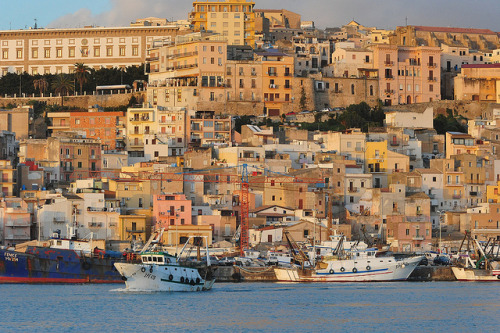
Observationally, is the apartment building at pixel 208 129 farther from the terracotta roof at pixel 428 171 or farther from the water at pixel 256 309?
the water at pixel 256 309

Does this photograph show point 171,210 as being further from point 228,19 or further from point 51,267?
point 228,19

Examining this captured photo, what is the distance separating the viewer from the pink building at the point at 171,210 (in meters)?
88.5

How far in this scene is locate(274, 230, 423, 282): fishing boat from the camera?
80.9 m

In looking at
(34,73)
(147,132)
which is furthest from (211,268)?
(34,73)

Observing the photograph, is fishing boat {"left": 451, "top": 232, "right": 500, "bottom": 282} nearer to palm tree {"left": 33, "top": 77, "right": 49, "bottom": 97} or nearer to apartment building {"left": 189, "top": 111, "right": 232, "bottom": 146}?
apartment building {"left": 189, "top": 111, "right": 232, "bottom": 146}

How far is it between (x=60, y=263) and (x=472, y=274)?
91.6 ft

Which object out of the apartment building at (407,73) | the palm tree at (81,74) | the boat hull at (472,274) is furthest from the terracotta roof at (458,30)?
the boat hull at (472,274)

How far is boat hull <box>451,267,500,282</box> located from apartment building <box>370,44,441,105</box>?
43229 millimetres

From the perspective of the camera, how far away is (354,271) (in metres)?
81.1

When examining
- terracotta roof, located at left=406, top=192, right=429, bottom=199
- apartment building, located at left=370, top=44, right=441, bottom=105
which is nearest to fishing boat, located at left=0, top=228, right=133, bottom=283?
terracotta roof, located at left=406, top=192, right=429, bottom=199

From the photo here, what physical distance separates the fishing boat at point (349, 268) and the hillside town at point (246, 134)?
290 centimetres

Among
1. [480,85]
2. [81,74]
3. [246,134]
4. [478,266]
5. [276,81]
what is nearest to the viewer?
[478,266]

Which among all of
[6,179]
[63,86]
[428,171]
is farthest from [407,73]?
[6,179]

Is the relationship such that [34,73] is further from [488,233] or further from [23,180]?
[488,233]
